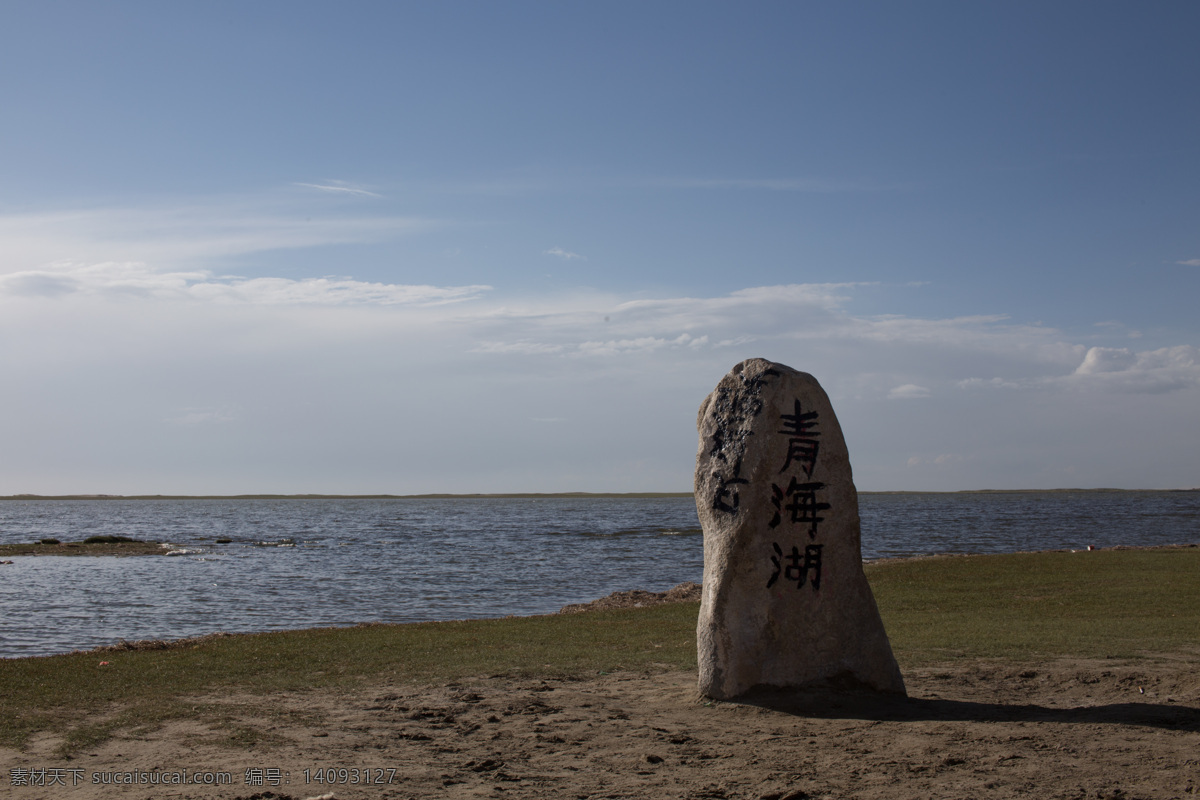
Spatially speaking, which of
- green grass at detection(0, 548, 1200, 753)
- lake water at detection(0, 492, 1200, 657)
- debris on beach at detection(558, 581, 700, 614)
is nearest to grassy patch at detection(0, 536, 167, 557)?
lake water at detection(0, 492, 1200, 657)

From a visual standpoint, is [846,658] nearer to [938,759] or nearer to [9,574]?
[938,759]

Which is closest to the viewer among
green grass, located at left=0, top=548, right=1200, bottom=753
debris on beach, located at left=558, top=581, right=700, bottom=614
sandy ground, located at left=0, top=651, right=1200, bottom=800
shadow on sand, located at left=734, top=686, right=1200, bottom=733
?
sandy ground, located at left=0, top=651, right=1200, bottom=800

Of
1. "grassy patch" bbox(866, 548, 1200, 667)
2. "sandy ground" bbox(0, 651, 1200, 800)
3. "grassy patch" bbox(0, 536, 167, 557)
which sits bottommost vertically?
"grassy patch" bbox(0, 536, 167, 557)

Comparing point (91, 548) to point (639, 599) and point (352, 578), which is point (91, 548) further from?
point (639, 599)

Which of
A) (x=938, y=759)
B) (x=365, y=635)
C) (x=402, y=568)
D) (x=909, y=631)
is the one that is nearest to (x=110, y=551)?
(x=402, y=568)

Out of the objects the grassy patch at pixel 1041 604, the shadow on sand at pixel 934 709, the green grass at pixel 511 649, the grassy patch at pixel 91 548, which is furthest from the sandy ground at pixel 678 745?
the grassy patch at pixel 91 548

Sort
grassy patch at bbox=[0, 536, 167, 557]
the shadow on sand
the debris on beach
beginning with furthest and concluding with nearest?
1. grassy patch at bbox=[0, 536, 167, 557]
2. the debris on beach
3. the shadow on sand

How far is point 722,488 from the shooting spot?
913 centimetres

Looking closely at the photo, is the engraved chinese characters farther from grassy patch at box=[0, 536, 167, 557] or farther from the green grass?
grassy patch at box=[0, 536, 167, 557]

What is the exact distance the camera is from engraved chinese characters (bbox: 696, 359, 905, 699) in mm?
8812

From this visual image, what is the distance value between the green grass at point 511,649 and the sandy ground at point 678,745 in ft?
3.32

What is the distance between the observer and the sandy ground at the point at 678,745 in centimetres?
635

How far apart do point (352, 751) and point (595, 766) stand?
2.24 meters

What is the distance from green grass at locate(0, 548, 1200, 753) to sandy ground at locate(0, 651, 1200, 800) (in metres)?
1.01
